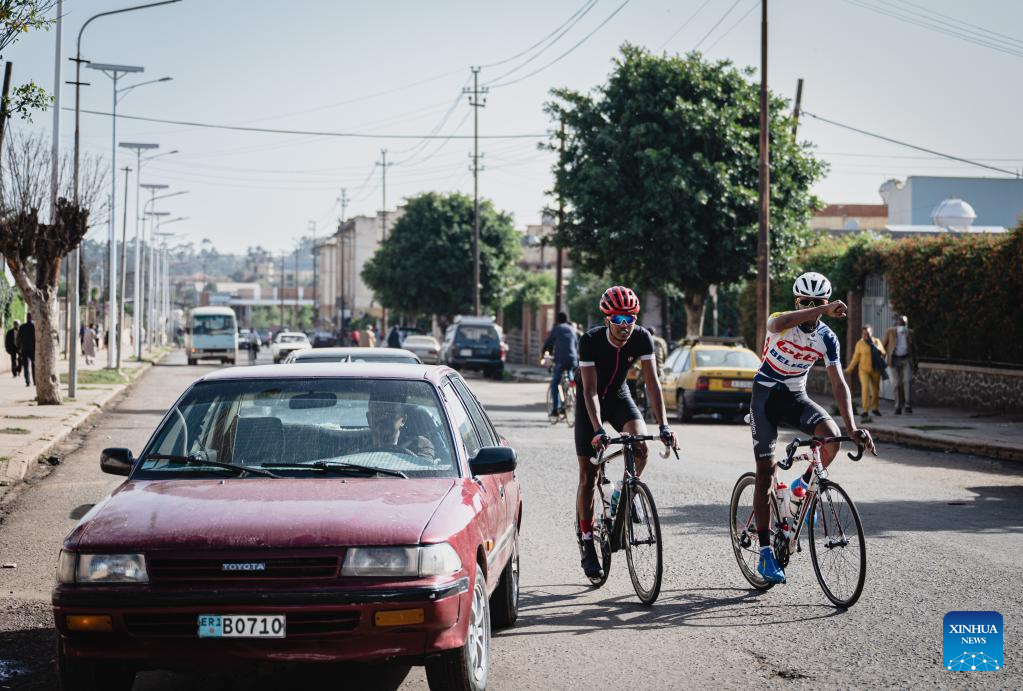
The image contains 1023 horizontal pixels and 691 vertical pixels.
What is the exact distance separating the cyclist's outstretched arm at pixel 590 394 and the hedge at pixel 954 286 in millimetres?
18061

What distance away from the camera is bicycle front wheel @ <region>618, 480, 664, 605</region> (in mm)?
7379

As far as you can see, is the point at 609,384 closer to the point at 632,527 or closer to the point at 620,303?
the point at 620,303

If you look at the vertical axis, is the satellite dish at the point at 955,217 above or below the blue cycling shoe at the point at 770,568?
above

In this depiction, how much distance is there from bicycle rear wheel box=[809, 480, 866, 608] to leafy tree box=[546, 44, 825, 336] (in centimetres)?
2462

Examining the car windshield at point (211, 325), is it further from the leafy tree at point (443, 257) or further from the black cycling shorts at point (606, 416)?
the black cycling shorts at point (606, 416)

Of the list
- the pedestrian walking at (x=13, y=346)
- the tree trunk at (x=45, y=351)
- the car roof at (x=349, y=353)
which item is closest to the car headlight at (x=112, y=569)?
the car roof at (x=349, y=353)

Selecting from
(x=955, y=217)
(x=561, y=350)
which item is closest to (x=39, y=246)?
(x=561, y=350)

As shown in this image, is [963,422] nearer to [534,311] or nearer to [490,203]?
[534,311]

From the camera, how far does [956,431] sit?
66.6 ft

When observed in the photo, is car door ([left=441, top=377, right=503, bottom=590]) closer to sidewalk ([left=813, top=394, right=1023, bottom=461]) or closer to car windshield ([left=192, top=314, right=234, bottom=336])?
sidewalk ([left=813, top=394, right=1023, bottom=461])

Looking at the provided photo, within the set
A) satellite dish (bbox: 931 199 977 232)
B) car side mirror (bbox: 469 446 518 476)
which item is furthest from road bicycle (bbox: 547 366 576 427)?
satellite dish (bbox: 931 199 977 232)

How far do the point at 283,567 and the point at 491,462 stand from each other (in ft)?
4.42

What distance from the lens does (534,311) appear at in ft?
202

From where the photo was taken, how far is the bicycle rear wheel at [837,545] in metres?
7.22
